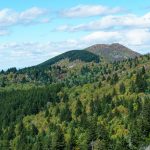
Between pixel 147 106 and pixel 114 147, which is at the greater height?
pixel 147 106

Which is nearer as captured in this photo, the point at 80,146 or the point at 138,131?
the point at 138,131

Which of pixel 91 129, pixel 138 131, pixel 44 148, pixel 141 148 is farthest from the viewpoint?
pixel 44 148

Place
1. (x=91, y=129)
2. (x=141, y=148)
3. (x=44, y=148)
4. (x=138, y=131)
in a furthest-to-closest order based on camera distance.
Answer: (x=44, y=148) → (x=91, y=129) → (x=138, y=131) → (x=141, y=148)

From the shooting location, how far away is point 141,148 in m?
145

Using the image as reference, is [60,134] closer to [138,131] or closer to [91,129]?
[91,129]

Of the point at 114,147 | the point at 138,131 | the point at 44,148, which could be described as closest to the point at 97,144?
the point at 114,147

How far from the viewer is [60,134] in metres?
179

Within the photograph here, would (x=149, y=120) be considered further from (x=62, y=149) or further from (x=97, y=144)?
(x=62, y=149)

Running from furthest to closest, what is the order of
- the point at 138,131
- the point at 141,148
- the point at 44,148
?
1. the point at 44,148
2. the point at 138,131
3. the point at 141,148

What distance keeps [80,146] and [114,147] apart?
26483 millimetres

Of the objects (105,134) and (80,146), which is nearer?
(105,134)

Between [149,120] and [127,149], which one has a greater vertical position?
[149,120]

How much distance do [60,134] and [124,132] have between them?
36.4m

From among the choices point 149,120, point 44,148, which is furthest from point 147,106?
point 44,148
